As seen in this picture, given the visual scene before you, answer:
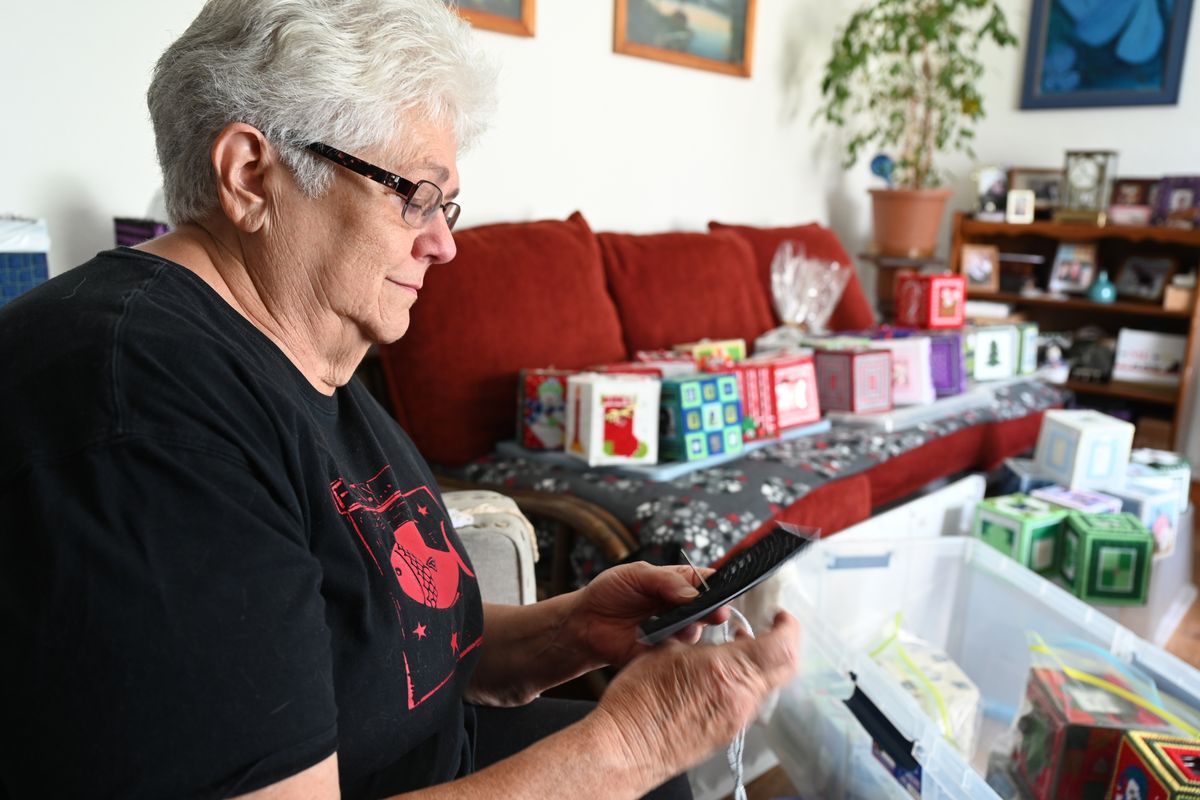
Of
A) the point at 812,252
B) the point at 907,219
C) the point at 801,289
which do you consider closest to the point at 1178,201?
the point at 907,219

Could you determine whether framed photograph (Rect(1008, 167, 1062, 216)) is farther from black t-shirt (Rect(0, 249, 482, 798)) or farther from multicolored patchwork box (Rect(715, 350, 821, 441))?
black t-shirt (Rect(0, 249, 482, 798))

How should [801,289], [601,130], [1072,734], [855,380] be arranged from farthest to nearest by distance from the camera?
[801,289]
[601,130]
[855,380]
[1072,734]

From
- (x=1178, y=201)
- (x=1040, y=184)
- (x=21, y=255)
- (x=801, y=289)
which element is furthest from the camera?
(x=1040, y=184)

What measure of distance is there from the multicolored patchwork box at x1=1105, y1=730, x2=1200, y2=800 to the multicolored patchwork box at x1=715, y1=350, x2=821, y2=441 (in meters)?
1.06

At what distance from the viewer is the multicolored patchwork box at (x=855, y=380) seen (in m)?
2.32

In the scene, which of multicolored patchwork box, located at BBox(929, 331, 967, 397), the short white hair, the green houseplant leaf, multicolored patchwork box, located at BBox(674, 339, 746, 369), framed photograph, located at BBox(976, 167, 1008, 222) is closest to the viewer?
the short white hair

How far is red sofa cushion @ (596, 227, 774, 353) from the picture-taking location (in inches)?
97.5

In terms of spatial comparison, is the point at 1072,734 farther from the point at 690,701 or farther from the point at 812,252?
the point at 812,252

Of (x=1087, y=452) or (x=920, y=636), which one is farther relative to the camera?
(x=1087, y=452)

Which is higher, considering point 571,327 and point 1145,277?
point 1145,277

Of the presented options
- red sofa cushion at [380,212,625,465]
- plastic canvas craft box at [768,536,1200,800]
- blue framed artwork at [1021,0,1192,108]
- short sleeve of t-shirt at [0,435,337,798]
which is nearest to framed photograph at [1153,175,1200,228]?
blue framed artwork at [1021,0,1192,108]

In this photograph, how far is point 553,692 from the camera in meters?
1.75

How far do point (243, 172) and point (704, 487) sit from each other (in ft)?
4.03

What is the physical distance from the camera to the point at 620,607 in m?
1.03
